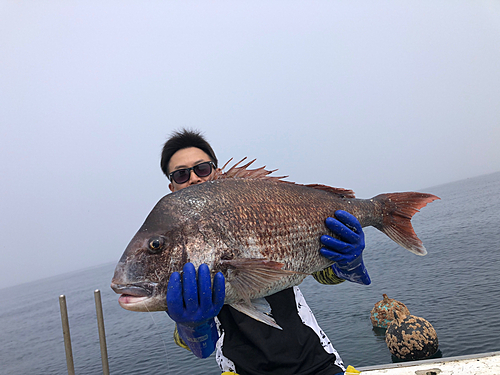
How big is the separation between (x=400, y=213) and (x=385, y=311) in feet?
26.0

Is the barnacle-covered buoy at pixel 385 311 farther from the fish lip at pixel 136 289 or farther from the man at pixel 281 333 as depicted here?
the fish lip at pixel 136 289

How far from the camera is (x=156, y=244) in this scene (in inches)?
68.2

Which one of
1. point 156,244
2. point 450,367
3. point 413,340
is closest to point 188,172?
point 156,244

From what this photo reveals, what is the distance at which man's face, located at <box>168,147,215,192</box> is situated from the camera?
9.68ft

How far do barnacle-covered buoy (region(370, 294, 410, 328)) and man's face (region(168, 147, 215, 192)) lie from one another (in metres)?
6.78

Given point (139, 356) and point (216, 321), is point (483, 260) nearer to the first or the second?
point (139, 356)

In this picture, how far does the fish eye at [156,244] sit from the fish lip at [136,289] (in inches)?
7.7

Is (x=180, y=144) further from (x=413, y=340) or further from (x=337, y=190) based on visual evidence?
(x=413, y=340)

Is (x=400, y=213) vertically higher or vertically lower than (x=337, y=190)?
lower

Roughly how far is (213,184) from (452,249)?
33.2m

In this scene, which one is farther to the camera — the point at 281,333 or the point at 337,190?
the point at 337,190

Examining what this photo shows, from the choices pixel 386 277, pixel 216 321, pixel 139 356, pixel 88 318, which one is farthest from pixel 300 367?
pixel 88 318

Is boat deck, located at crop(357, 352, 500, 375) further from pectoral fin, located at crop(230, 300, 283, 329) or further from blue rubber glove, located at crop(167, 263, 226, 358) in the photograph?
blue rubber glove, located at crop(167, 263, 226, 358)

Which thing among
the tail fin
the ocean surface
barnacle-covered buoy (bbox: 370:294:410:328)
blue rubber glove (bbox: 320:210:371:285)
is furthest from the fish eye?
barnacle-covered buoy (bbox: 370:294:410:328)
